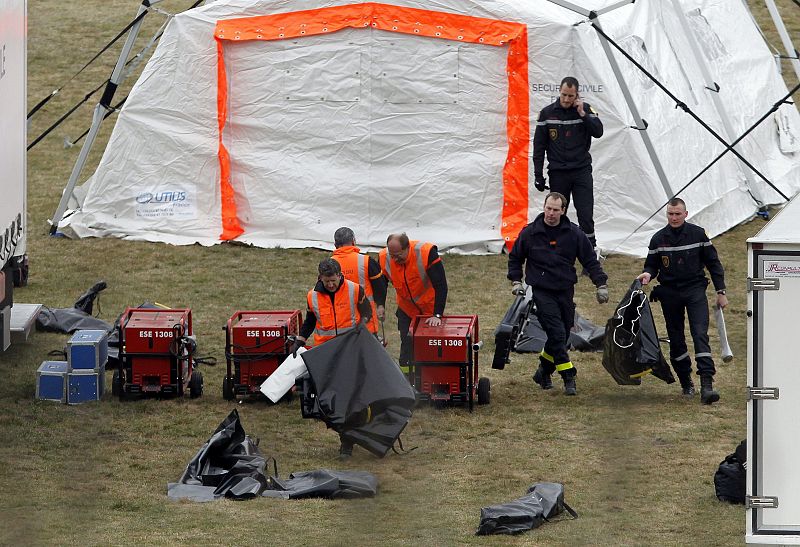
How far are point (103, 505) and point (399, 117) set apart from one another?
763 centimetres

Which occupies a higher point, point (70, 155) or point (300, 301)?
point (70, 155)

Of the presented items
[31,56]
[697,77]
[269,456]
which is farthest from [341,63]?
[31,56]

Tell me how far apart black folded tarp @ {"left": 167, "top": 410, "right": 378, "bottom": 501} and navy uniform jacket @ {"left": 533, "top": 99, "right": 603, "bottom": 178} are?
5072mm

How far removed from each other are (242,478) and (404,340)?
8.64ft

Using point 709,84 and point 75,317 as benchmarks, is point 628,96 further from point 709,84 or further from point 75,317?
point 75,317

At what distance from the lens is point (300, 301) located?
1402cm

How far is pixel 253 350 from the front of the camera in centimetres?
1102

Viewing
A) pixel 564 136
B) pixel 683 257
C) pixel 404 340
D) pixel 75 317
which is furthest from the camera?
pixel 564 136

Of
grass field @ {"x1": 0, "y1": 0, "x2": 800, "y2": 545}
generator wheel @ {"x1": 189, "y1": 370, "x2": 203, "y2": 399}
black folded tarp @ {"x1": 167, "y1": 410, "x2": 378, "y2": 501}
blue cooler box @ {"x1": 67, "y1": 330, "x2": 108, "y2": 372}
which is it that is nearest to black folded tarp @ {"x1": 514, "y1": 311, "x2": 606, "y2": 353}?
grass field @ {"x1": 0, "y1": 0, "x2": 800, "y2": 545}

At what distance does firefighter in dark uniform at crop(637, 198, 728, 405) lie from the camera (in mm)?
10852

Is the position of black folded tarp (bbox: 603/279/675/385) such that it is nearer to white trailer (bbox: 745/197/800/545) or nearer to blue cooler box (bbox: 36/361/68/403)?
white trailer (bbox: 745/197/800/545)

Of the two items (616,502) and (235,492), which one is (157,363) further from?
(616,502)

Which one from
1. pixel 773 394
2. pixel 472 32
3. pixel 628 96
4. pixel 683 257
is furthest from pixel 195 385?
pixel 628 96

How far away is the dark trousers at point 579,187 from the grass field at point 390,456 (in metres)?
0.79
